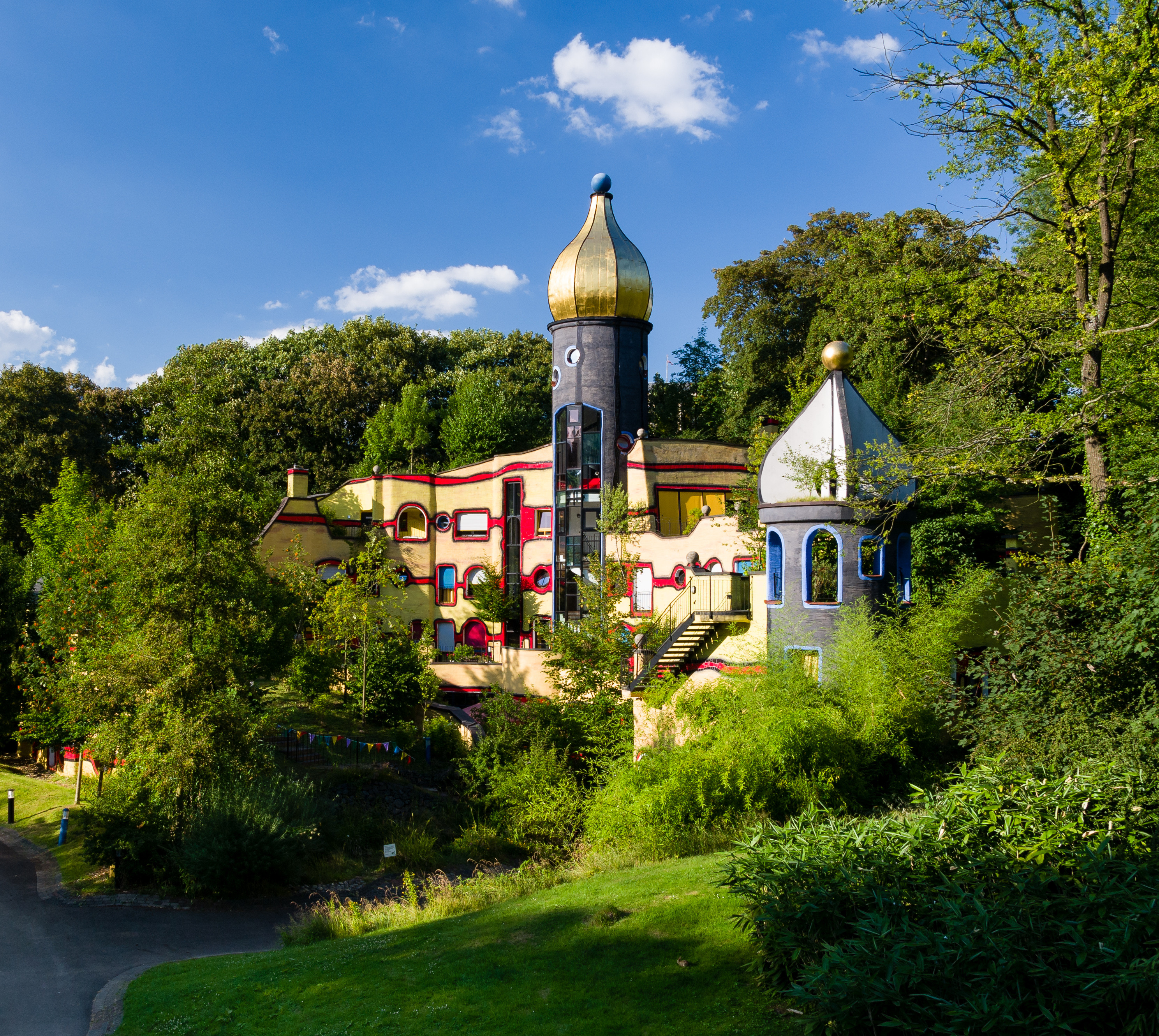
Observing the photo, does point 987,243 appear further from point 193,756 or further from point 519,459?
point 193,756

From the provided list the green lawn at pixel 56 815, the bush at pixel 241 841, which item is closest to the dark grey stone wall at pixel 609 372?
the bush at pixel 241 841

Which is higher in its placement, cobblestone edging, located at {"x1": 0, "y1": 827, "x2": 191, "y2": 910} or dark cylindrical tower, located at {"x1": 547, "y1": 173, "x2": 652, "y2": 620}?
dark cylindrical tower, located at {"x1": 547, "y1": 173, "x2": 652, "y2": 620}

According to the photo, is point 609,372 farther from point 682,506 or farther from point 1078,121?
point 1078,121

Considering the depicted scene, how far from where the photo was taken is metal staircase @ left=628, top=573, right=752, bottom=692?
63.3 ft

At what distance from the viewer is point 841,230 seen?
108 feet

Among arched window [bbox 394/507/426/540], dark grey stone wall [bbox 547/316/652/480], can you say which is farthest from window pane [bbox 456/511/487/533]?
dark grey stone wall [bbox 547/316/652/480]

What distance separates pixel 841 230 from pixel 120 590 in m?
26.5

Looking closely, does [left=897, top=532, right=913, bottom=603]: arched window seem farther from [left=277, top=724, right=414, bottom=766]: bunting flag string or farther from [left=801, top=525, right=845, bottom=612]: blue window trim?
[left=277, top=724, right=414, bottom=766]: bunting flag string

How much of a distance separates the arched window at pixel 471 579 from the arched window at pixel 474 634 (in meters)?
0.95

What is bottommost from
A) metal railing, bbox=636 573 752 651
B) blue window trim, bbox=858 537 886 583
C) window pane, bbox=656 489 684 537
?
metal railing, bbox=636 573 752 651

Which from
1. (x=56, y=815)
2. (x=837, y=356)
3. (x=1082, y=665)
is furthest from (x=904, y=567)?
(x=56, y=815)

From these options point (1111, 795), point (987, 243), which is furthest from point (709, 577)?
point (987, 243)

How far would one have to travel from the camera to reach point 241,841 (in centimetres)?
1642

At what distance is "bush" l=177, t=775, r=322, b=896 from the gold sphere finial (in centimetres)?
1321
